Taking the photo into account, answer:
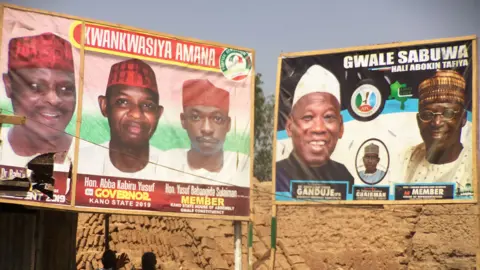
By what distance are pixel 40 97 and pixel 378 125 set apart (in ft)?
21.3

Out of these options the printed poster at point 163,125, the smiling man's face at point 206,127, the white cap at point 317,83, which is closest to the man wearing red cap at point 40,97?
the printed poster at point 163,125

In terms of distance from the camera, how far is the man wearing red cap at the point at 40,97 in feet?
43.0

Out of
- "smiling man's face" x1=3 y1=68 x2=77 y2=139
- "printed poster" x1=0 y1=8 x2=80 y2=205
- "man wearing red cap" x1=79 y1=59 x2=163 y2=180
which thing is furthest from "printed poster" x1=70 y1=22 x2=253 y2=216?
"smiling man's face" x1=3 y1=68 x2=77 y2=139

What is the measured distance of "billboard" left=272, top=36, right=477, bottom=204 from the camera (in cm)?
1562

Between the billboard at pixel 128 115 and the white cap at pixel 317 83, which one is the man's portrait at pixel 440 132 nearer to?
the white cap at pixel 317 83

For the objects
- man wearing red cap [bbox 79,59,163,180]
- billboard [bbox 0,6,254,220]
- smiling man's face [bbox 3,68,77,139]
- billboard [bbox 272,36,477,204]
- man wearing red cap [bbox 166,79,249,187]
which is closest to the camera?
smiling man's face [bbox 3,68,77,139]

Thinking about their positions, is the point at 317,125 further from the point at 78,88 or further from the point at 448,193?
the point at 78,88

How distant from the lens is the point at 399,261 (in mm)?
24844

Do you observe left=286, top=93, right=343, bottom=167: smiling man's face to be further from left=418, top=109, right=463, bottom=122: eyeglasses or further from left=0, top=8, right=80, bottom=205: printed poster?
left=0, top=8, right=80, bottom=205: printed poster

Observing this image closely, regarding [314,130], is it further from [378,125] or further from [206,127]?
[206,127]

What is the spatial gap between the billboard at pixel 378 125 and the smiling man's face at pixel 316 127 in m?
0.02

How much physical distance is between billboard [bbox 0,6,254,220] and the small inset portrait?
2.20 metres

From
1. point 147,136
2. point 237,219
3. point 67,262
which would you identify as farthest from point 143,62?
point 67,262

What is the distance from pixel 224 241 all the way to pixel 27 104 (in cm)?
1351
